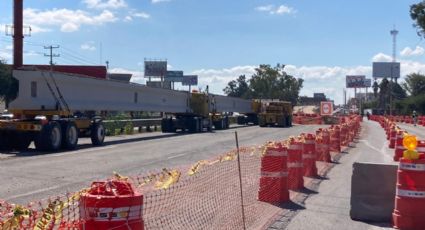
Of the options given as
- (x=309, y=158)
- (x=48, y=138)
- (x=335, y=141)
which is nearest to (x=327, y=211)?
(x=309, y=158)

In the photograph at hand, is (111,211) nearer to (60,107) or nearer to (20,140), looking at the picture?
(20,140)

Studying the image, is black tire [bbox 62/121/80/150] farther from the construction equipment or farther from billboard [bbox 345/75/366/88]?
billboard [bbox 345/75/366/88]

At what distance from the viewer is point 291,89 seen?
148375mm

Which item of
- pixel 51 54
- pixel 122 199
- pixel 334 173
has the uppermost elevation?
pixel 51 54

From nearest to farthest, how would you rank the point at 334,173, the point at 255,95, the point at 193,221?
1. the point at 193,221
2. the point at 334,173
3. the point at 255,95

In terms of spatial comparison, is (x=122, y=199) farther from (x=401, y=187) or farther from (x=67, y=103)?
(x=67, y=103)

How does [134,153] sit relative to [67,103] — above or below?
below

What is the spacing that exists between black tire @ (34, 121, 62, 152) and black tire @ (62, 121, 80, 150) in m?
0.56

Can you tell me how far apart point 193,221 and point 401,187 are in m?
3.11

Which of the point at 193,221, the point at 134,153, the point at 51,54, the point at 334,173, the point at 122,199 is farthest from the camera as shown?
the point at 51,54

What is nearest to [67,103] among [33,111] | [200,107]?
[33,111]

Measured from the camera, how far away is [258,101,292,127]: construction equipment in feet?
207

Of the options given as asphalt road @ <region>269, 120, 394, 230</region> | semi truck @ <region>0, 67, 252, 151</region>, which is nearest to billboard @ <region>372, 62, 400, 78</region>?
semi truck @ <region>0, 67, 252, 151</region>

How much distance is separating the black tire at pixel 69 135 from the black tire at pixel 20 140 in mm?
1222
